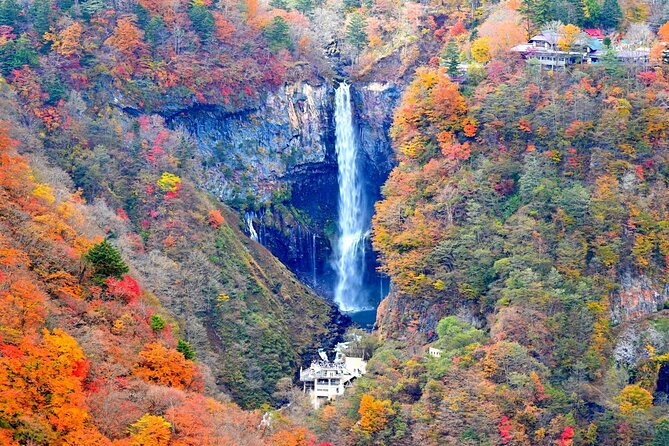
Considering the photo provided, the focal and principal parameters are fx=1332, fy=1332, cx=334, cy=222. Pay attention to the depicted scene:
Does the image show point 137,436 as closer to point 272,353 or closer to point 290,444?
point 290,444

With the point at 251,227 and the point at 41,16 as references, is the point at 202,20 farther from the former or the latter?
the point at 251,227

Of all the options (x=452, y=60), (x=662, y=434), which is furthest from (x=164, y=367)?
(x=452, y=60)

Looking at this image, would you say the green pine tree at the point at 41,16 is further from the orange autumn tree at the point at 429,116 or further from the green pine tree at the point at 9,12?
the orange autumn tree at the point at 429,116

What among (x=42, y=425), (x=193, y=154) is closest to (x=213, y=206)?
(x=193, y=154)

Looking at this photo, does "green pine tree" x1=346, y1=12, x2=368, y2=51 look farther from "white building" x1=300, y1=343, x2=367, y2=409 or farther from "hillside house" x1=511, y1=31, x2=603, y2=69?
"white building" x1=300, y1=343, x2=367, y2=409

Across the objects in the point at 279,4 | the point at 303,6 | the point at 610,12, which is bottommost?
the point at 610,12

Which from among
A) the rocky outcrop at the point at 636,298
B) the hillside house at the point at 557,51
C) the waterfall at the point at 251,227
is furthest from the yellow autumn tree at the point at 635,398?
the waterfall at the point at 251,227
